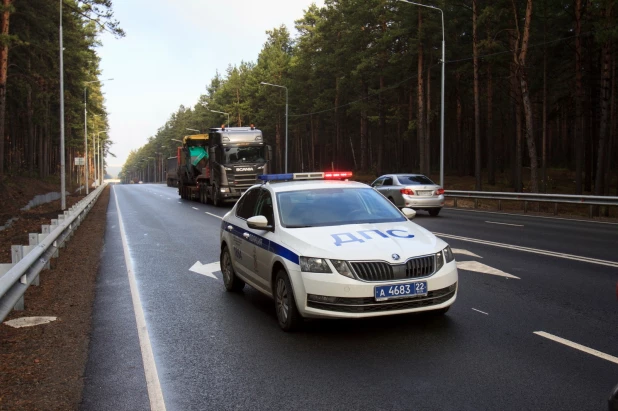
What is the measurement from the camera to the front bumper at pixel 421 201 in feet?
73.8

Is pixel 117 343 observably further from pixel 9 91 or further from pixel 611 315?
pixel 9 91

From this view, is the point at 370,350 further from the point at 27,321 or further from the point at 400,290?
the point at 27,321

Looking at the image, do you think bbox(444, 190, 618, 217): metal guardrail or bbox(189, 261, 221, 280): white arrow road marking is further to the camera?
bbox(444, 190, 618, 217): metal guardrail

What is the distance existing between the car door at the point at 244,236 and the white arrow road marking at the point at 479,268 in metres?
4.14

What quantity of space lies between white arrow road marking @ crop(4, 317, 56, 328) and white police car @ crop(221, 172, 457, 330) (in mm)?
2560

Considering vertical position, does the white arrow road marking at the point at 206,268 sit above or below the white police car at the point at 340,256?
below

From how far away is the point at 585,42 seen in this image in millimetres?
34875

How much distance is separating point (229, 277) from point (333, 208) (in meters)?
2.32

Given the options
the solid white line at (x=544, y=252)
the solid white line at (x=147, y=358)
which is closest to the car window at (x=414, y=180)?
the solid white line at (x=544, y=252)

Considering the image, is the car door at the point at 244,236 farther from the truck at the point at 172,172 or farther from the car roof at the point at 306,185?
the truck at the point at 172,172

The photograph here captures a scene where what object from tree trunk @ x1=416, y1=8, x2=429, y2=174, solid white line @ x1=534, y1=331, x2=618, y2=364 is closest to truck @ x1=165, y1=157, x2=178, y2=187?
tree trunk @ x1=416, y1=8, x2=429, y2=174

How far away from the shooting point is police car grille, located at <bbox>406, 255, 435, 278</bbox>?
6250mm

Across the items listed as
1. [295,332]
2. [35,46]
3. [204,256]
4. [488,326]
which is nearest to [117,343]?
[295,332]

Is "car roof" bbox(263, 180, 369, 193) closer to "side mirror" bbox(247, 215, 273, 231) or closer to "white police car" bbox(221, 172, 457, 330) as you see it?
"white police car" bbox(221, 172, 457, 330)
